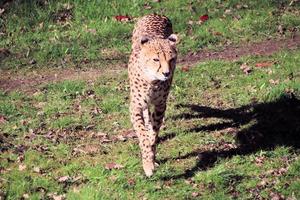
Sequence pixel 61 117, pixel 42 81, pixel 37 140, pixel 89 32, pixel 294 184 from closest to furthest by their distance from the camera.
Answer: pixel 294 184
pixel 37 140
pixel 61 117
pixel 42 81
pixel 89 32

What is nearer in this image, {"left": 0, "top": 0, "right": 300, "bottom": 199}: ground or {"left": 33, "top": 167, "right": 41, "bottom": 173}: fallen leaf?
{"left": 0, "top": 0, "right": 300, "bottom": 199}: ground

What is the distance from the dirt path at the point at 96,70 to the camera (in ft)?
31.7

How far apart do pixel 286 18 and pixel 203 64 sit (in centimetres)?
294

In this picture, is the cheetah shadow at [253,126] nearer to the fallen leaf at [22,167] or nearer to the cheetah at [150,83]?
the cheetah at [150,83]

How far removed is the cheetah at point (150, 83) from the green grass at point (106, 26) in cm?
388

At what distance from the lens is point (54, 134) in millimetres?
7594

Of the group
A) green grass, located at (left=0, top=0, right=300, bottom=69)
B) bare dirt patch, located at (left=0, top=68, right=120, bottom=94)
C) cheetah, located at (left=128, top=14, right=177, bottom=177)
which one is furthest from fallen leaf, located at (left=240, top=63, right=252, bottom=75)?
cheetah, located at (left=128, top=14, right=177, bottom=177)

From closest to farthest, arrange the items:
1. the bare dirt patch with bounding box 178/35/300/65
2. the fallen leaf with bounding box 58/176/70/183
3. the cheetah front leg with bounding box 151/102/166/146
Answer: the fallen leaf with bounding box 58/176/70/183
the cheetah front leg with bounding box 151/102/166/146
the bare dirt patch with bounding box 178/35/300/65

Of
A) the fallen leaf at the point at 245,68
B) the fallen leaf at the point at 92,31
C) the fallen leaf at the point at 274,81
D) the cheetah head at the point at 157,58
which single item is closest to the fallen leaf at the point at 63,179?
the cheetah head at the point at 157,58

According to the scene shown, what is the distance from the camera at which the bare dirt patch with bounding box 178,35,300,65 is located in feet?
34.5

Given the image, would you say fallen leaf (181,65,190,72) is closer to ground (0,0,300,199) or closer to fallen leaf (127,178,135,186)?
ground (0,0,300,199)

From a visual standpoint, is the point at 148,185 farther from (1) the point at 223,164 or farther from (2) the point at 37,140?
(2) the point at 37,140

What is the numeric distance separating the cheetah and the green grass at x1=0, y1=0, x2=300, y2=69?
12.7 ft

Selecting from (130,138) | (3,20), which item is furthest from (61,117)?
(3,20)
